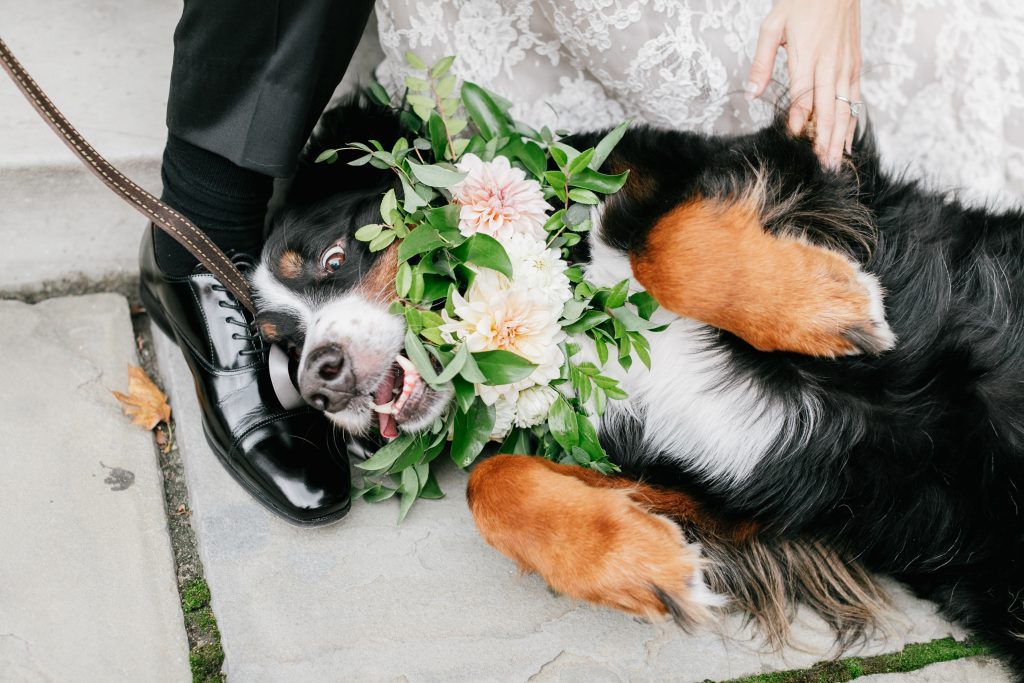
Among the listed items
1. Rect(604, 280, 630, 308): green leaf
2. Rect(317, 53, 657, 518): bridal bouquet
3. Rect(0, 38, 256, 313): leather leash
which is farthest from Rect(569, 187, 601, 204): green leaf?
Rect(0, 38, 256, 313): leather leash

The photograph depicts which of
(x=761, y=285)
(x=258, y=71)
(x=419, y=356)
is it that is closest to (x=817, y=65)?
(x=761, y=285)

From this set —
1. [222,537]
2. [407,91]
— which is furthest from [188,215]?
[222,537]

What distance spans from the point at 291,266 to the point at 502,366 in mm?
893

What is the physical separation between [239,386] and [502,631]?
38.8 inches

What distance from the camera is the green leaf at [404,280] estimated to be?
199 cm

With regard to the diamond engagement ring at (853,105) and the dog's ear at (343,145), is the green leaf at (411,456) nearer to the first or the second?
the dog's ear at (343,145)

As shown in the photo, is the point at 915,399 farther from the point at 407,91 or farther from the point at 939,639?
the point at 407,91

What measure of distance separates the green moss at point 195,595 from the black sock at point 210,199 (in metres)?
0.87

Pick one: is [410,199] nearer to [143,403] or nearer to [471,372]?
Result: [471,372]

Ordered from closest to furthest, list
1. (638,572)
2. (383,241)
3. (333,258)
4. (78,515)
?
1. (638,572)
2. (383,241)
3. (78,515)
4. (333,258)

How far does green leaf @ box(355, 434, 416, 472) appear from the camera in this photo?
213cm

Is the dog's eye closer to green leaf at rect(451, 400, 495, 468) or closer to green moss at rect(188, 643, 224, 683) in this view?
green leaf at rect(451, 400, 495, 468)

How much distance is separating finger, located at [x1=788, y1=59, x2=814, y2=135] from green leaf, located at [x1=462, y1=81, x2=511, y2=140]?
2.41ft

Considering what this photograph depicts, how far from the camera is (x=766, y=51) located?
2.19 meters
